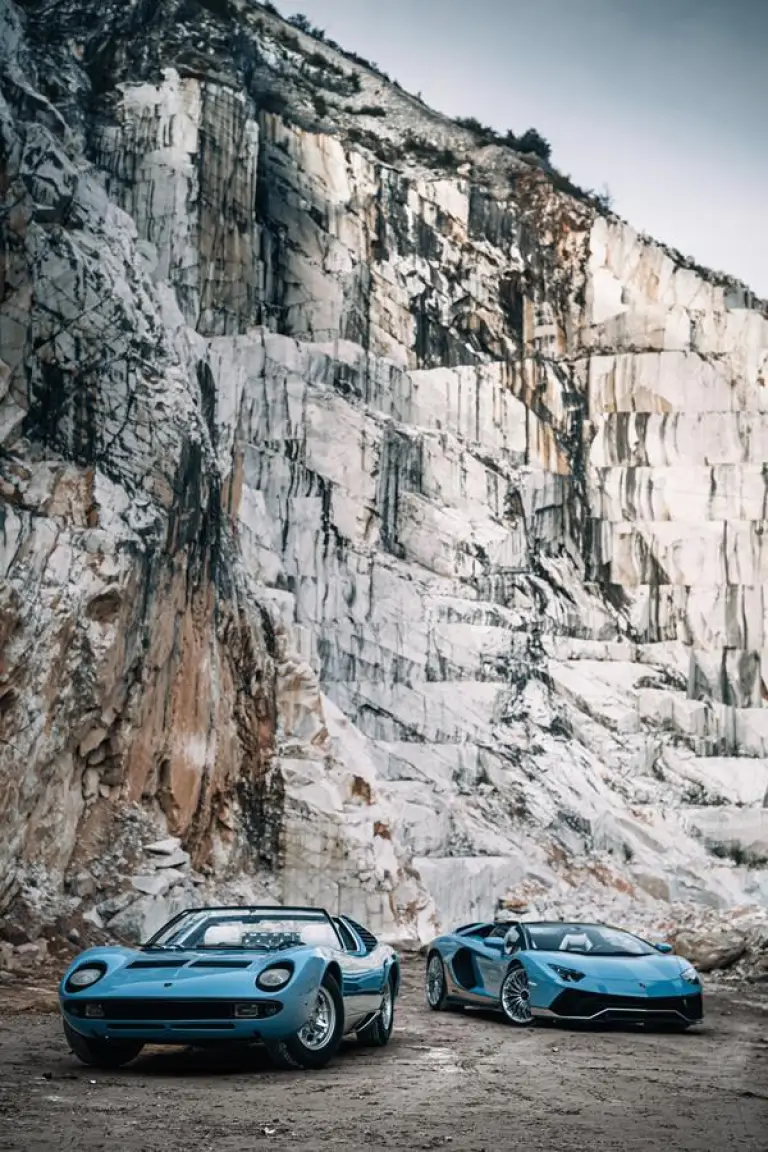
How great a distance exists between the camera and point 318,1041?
9.16 metres

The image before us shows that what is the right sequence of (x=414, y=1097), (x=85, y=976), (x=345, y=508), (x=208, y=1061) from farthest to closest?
(x=345, y=508) → (x=208, y=1061) → (x=85, y=976) → (x=414, y=1097)

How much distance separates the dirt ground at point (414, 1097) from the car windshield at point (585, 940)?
110 centimetres

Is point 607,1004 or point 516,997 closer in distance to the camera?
point 607,1004

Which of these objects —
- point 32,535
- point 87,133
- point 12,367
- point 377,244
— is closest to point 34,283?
point 12,367

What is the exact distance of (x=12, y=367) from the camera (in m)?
23.5

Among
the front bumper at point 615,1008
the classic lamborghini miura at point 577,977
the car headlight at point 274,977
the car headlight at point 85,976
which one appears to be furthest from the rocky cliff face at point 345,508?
the car headlight at point 274,977

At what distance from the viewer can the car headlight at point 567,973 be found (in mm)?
12383

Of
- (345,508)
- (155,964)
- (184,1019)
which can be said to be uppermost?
(345,508)

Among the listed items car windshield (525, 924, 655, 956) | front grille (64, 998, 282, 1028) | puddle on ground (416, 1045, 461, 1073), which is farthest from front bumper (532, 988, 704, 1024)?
front grille (64, 998, 282, 1028)

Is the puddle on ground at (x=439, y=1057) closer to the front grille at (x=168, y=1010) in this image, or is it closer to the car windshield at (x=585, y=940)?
the front grille at (x=168, y=1010)

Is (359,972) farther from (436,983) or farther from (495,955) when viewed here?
(436,983)

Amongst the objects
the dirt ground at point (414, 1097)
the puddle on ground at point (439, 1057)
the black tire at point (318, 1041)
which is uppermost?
the black tire at point (318, 1041)

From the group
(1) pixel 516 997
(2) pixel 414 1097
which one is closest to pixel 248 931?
(2) pixel 414 1097

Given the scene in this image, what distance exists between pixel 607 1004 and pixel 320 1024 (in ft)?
13.0
